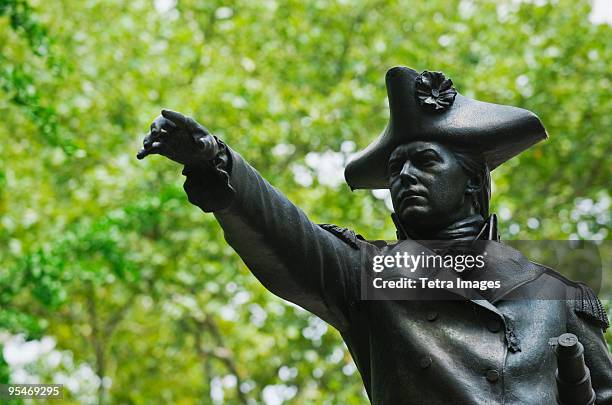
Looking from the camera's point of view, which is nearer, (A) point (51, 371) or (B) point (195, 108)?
(B) point (195, 108)

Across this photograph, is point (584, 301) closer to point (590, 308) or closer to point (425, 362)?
point (590, 308)

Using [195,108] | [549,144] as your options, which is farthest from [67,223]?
[549,144]

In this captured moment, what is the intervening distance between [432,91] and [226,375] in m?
13.1

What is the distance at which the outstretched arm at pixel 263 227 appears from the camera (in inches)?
129

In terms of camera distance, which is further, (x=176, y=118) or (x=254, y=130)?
(x=254, y=130)

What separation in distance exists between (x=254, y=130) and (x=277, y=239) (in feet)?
33.5

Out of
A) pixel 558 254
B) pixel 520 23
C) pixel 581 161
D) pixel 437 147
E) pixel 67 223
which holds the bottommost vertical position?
pixel 558 254

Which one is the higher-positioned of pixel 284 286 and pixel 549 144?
pixel 549 144

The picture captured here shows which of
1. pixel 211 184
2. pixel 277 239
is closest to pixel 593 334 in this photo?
pixel 277 239

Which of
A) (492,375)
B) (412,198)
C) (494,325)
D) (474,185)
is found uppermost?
(474,185)

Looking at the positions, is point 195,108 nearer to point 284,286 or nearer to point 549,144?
point 549,144

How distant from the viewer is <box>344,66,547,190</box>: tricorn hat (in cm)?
409

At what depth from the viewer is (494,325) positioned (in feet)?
12.4

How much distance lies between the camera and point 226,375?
16734 mm
